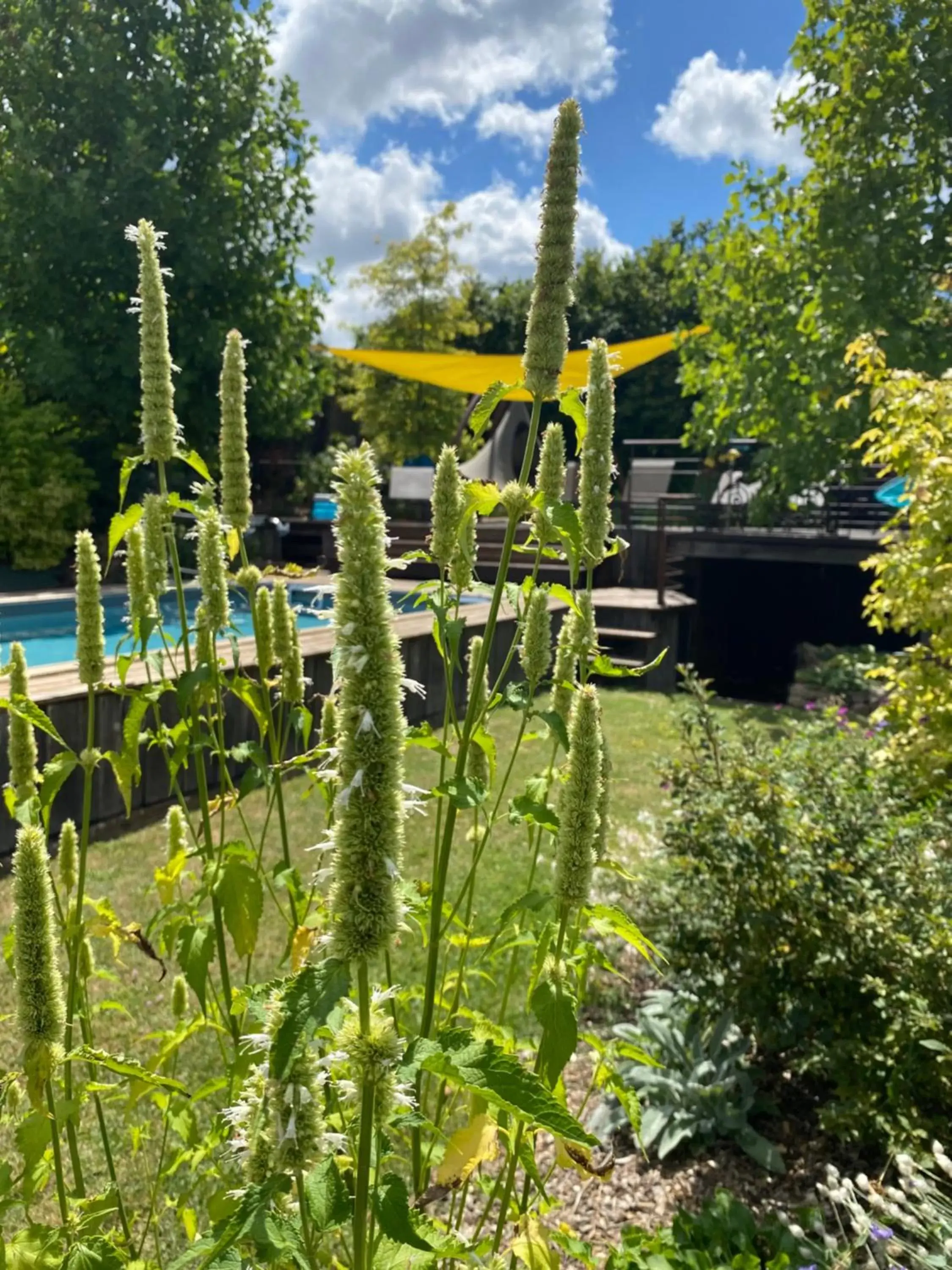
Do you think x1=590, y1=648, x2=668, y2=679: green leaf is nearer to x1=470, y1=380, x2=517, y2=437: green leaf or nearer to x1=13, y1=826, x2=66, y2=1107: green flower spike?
x1=470, y1=380, x2=517, y2=437: green leaf

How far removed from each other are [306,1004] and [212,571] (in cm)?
110

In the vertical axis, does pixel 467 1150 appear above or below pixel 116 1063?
below

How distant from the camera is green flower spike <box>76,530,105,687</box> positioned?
164cm

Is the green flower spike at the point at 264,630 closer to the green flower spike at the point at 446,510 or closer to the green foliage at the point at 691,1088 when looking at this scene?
the green flower spike at the point at 446,510

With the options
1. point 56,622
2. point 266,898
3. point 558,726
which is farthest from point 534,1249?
point 56,622

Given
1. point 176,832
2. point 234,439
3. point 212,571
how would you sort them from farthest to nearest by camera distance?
point 176,832, point 234,439, point 212,571

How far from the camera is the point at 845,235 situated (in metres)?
9.30

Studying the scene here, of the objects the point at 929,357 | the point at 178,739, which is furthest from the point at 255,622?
the point at 929,357

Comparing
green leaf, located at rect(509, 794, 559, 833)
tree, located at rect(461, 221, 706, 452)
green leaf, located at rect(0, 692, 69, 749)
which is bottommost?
green leaf, located at rect(509, 794, 559, 833)

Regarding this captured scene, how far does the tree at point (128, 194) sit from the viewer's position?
→ 612 inches

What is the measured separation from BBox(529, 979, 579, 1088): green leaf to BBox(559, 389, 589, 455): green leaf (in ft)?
2.96

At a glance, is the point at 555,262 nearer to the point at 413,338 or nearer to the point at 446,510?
the point at 446,510

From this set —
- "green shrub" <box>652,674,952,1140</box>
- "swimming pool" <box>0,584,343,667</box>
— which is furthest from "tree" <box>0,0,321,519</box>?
"green shrub" <box>652,674,952,1140</box>

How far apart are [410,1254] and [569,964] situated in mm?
495
